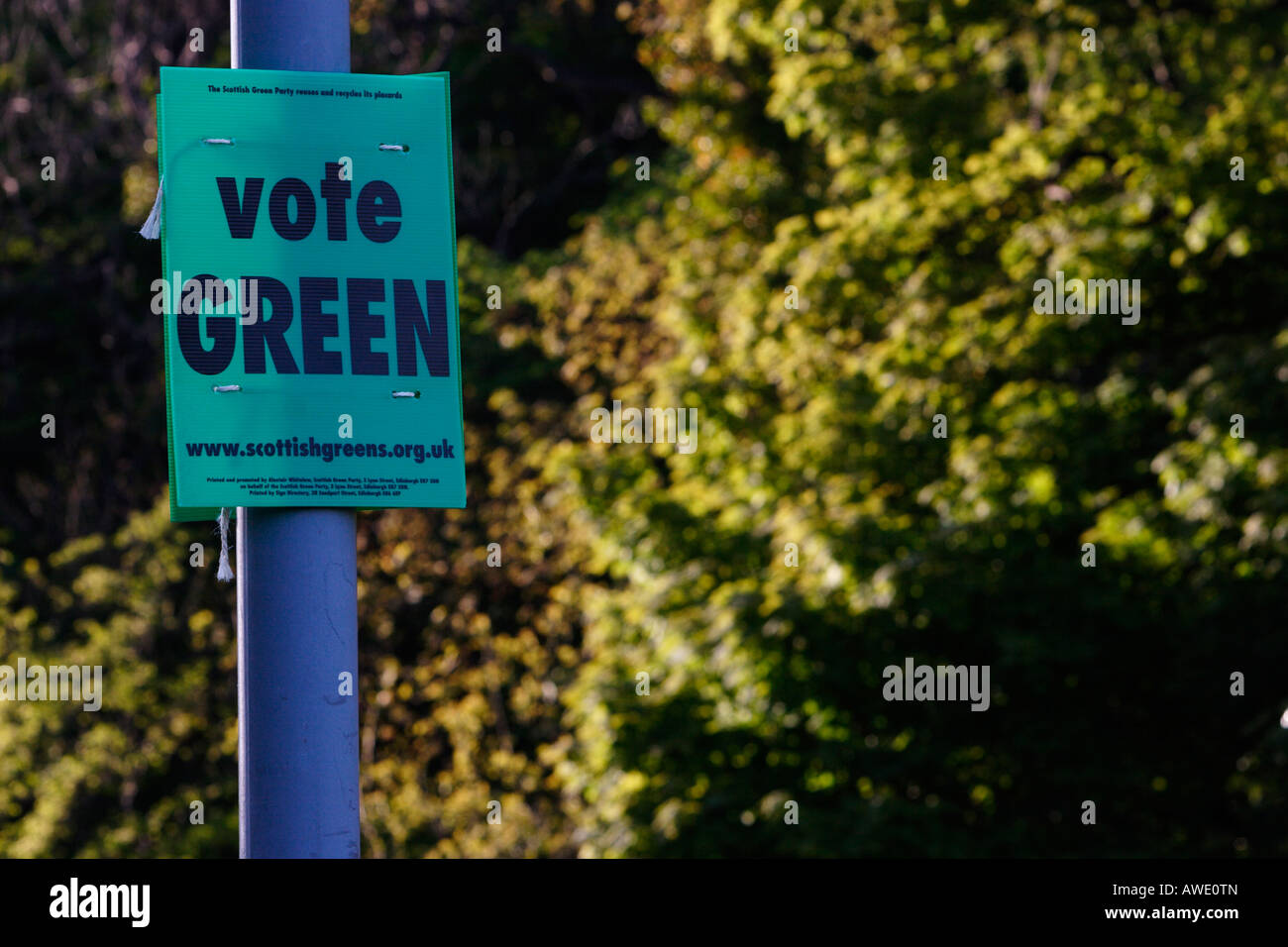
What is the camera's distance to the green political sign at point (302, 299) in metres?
2.44

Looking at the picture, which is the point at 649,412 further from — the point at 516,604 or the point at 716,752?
the point at 516,604

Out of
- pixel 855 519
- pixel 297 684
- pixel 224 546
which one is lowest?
pixel 297 684

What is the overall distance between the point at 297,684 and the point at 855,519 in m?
7.40

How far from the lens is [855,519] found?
956cm

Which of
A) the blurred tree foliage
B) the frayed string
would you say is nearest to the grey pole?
the frayed string

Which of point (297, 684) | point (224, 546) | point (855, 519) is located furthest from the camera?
point (855, 519)

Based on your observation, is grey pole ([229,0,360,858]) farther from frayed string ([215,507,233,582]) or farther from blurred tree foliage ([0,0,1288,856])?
blurred tree foliage ([0,0,1288,856])

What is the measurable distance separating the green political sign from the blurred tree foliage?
6567 millimetres

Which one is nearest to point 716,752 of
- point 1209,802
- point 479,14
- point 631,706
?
point 631,706

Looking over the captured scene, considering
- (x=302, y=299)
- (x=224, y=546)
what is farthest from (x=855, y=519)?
(x=302, y=299)

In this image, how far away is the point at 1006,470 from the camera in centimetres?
967

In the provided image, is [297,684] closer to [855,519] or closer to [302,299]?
[302,299]

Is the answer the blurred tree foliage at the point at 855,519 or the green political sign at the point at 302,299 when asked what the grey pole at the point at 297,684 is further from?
the blurred tree foliage at the point at 855,519

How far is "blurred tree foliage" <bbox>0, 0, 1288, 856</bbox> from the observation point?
30.2ft
